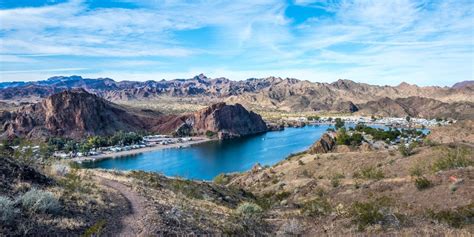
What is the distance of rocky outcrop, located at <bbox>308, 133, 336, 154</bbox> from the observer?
59.6 metres

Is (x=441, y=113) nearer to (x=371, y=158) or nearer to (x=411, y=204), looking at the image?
(x=371, y=158)

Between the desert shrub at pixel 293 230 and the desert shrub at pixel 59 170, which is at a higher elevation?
the desert shrub at pixel 59 170

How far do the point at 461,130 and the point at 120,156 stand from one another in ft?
255

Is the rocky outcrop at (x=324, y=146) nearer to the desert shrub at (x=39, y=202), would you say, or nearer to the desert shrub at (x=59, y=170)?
the desert shrub at (x=59, y=170)

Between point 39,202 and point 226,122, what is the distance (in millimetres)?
143449

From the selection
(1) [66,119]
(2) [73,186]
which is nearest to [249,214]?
(2) [73,186]

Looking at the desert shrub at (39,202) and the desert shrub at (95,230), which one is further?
the desert shrub at (39,202)

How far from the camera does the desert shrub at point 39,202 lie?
9.75 metres

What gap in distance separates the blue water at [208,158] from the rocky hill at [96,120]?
92.7 ft

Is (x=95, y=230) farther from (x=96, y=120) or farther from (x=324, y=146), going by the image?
(x=96, y=120)

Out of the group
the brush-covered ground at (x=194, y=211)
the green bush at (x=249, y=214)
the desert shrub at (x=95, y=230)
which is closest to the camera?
the desert shrub at (x=95, y=230)

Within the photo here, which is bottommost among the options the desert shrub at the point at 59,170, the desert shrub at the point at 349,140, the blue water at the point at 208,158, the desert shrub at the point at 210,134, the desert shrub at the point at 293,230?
the blue water at the point at 208,158

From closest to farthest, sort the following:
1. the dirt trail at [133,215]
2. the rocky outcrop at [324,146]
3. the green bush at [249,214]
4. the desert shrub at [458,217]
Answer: the dirt trail at [133,215]
the desert shrub at [458,217]
the green bush at [249,214]
the rocky outcrop at [324,146]

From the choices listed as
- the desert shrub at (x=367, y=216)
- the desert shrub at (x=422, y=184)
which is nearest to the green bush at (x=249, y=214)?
the desert shrub at (x=367, y=216)
